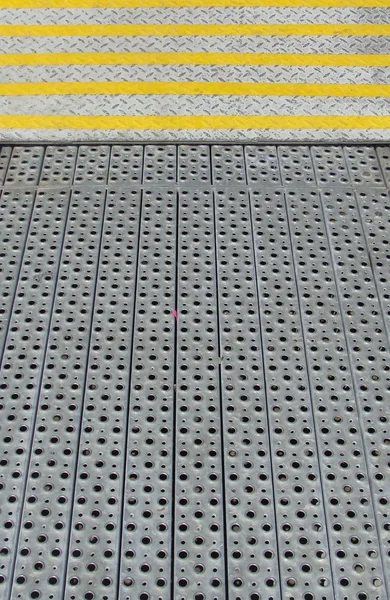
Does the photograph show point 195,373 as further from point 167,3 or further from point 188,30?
point 167,3

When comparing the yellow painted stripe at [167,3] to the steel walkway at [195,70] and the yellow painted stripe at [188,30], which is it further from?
the yellow painted stripe at [188,30]

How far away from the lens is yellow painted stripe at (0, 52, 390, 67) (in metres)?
4.76

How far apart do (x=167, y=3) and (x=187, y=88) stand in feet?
2.85

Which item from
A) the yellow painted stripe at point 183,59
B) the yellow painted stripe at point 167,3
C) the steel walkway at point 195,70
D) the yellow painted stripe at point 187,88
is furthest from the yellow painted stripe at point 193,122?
the yellow painted stripe at point 167,3

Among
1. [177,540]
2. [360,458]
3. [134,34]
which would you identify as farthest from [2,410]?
[134,34]

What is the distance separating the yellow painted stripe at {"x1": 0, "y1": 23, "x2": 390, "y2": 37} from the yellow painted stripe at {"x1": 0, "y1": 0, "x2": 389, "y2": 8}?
0.21m

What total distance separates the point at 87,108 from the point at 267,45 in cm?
131

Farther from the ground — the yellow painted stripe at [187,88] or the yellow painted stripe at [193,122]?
the yellow painted stripe at [187,88]

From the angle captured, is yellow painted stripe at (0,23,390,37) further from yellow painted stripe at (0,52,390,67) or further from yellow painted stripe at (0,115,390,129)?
yellow painted stripe at (0,115,390,129)

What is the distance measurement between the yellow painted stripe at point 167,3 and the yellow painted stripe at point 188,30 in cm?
21

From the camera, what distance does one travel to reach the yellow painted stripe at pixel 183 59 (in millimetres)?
4758

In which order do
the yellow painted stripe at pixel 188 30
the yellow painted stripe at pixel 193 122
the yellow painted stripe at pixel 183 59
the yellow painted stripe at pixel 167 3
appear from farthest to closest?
the yellow painted stripe at pixel 167 3 < the yellow painted stripe at pixel 188 30 < the yellow painted stripe at pixel 183 59 < the yellow painted stripe at pixel 193 122

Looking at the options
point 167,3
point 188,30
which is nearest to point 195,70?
point 188,30

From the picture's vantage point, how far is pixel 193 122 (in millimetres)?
4383
